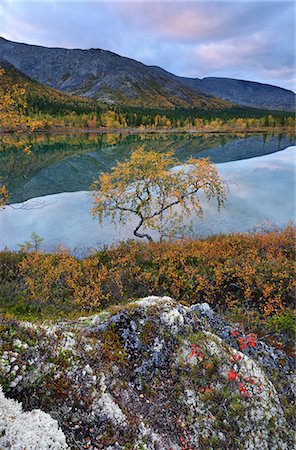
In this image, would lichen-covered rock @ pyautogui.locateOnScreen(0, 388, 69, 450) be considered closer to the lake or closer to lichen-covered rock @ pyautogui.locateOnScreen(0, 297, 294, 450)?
lichen-covered rock @ pyautogui.locateOnScreen(0, 297, 294, 450)

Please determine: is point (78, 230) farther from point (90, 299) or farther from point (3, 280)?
point (90, 299)

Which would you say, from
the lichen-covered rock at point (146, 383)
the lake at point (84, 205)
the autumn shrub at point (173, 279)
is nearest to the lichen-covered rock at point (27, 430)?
the lichen-covered rock at point (146, 383)

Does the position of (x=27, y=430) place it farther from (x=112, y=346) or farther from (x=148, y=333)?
(x=148, y=333)

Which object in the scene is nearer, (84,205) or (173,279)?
(173,279)

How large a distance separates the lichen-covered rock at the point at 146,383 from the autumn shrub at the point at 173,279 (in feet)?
21.6

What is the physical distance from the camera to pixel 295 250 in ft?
72.8

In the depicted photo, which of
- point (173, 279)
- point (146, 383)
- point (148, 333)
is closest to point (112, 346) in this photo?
point (148, 333)

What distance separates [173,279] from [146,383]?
10.4 m

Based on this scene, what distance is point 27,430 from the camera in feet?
15.6

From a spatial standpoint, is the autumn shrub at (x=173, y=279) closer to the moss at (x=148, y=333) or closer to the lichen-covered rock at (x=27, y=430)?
the moss at (x=148, y=333)

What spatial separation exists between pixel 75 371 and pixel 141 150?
75.4 feet

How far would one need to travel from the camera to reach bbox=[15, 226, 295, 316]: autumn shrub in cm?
1583

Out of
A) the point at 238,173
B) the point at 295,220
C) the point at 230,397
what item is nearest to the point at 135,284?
the point at 230,397

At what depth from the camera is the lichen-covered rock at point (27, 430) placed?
14.9 ft
